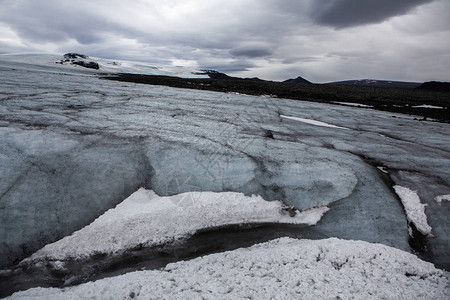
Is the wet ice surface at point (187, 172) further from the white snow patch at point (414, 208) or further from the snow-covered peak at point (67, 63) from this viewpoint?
the snow-covered peak at point (67, 63)

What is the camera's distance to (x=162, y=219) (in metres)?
2.03

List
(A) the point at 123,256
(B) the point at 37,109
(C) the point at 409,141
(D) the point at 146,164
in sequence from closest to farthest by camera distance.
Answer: (A) the point at 123,256
(D) the point at 146,164
(B) the point at 37,109
(C) the point at 409,141

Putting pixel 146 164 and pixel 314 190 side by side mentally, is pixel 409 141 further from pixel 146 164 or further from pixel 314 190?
pixel 146 164

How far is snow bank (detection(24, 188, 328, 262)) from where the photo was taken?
5.92 ft

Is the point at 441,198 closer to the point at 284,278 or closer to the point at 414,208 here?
the point at 414,208

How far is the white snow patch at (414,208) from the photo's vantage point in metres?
2.08

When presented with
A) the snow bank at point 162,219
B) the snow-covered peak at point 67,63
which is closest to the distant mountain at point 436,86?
the snow-covered peak at point 67,63

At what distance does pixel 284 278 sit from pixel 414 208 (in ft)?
5.35

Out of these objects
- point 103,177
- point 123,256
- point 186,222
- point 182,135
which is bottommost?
point 123,256

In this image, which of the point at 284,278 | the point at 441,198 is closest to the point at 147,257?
the point at 284,278

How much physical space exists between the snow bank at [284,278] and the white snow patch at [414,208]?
489mm

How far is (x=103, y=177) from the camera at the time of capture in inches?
94.4

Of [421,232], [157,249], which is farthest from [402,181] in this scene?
[157,249]

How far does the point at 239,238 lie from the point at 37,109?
4.25m
